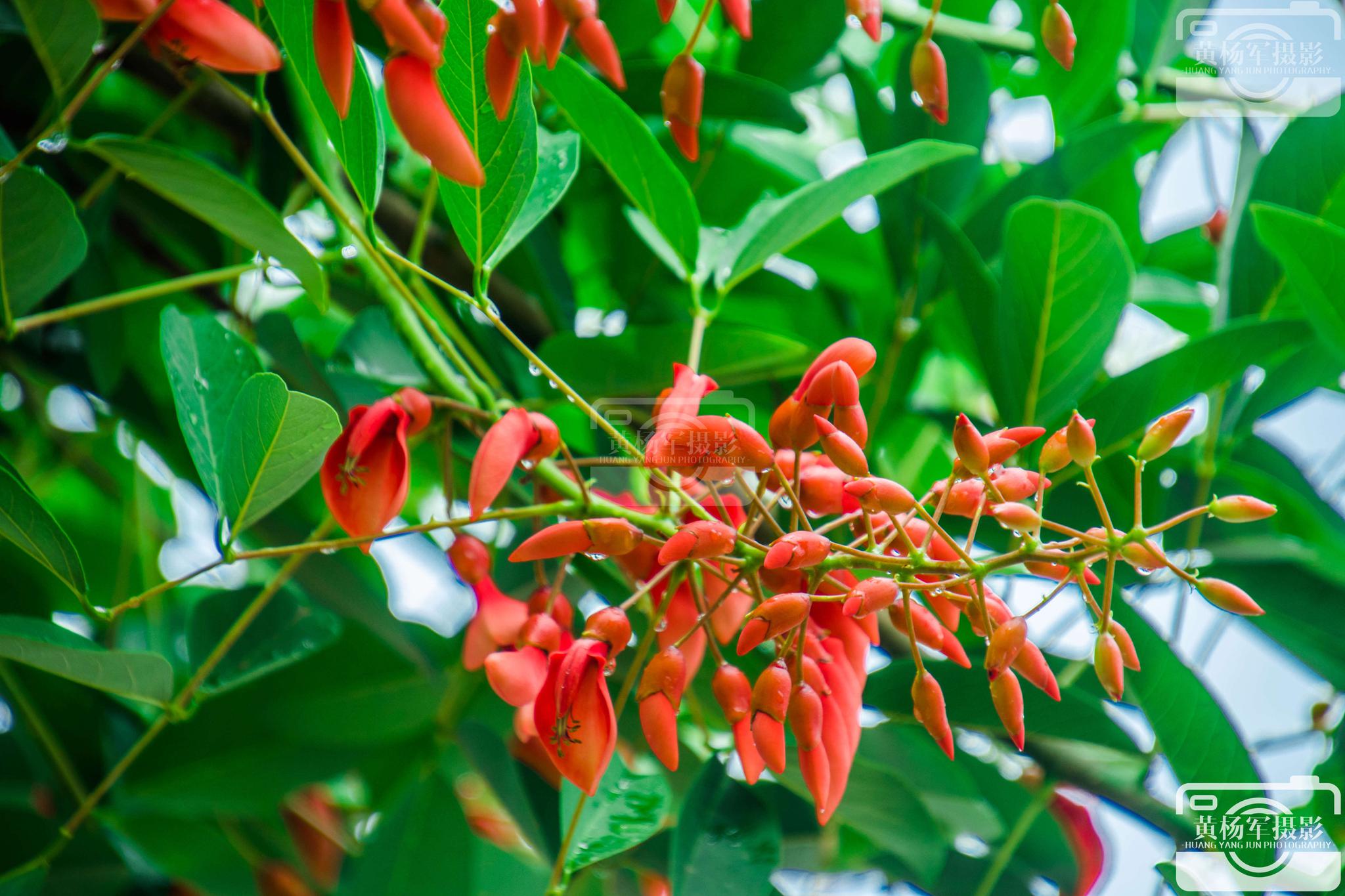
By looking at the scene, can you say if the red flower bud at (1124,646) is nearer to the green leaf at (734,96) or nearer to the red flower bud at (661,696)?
the red flower bud at (661,696)

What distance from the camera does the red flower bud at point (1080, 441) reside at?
381 mm

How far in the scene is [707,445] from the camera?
1.40 feet

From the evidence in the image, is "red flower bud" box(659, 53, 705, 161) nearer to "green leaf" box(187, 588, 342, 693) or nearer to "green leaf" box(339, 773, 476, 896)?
"green leaf" box(187, 588, 342, 693)

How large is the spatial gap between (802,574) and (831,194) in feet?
0.77

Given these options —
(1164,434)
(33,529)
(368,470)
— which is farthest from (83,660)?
(1164,434)

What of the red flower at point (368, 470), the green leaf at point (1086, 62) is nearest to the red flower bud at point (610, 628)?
the red flower at point (368, 470)

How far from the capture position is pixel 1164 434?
15.8 inches

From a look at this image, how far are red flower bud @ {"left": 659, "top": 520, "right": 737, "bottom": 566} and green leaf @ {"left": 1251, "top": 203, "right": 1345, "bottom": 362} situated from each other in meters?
0.38

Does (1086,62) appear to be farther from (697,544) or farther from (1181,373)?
(697,544)

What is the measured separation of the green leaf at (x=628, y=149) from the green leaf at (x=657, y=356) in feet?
0.21

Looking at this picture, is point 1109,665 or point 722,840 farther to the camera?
point 722,840

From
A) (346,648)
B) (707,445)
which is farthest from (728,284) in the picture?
(346,648)

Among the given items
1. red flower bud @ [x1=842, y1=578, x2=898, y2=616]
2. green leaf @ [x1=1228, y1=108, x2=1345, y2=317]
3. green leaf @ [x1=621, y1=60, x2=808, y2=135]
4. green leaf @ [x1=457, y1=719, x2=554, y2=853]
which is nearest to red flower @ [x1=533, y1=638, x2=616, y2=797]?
red flower bud @ [x1=842, y1=578, x2=898, y2=616]

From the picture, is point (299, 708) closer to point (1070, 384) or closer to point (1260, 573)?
point (1070, 384)
